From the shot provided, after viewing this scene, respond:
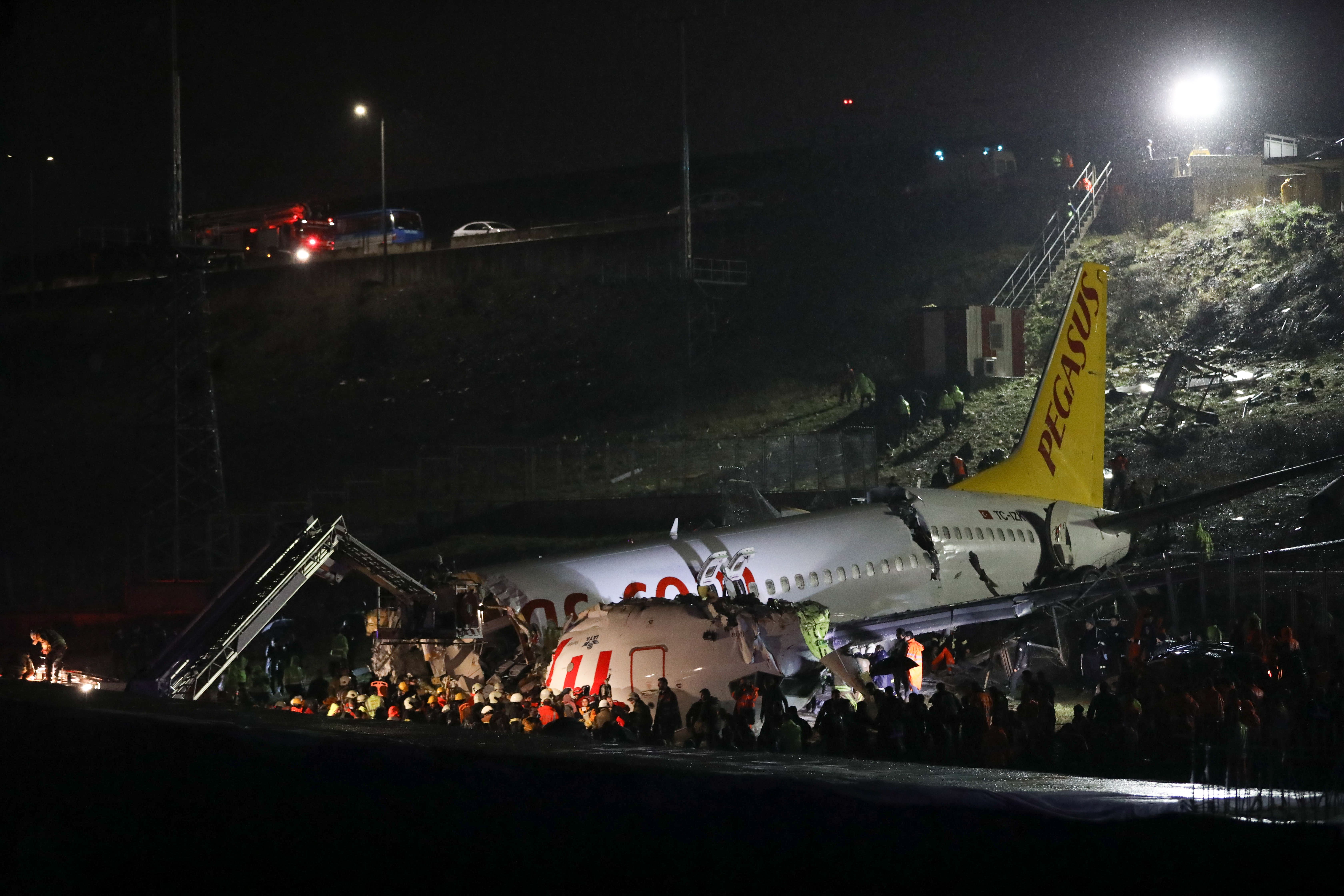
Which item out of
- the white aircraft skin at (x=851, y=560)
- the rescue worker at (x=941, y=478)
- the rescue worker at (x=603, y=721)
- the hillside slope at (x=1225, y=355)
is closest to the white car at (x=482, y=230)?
the hillside slope at (x=1225, y=355)

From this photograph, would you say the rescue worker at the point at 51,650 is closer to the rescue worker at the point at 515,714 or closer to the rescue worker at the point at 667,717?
the rescue worker at the point at 515,714

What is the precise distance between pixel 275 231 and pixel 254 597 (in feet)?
190

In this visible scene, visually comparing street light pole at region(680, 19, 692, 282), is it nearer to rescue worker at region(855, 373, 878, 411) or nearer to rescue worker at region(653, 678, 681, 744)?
rescue worker at region(855, 373, 878, 411)

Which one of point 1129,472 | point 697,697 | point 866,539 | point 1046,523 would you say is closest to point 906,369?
point 1129,472

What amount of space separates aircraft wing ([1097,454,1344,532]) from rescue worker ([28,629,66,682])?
65.9ft

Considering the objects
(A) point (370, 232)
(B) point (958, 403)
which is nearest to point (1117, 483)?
(B) point (958, 403)

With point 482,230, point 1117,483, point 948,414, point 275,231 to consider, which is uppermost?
point 482,230

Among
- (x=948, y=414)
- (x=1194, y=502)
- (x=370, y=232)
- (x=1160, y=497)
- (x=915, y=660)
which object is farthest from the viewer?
(x=370, y=232)

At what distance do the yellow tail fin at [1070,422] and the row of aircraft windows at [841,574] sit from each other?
5.36 metres

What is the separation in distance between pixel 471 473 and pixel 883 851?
36509 millimetres

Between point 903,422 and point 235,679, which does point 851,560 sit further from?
point 903,422

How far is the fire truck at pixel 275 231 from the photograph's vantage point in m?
70.5

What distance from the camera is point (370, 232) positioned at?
254 ft

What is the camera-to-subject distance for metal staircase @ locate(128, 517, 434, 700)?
1555 centimetres
